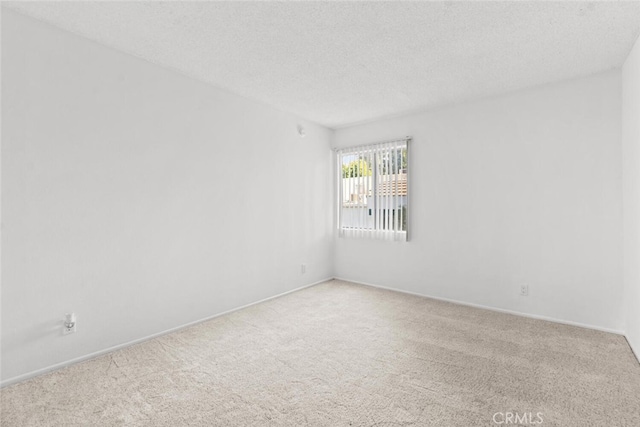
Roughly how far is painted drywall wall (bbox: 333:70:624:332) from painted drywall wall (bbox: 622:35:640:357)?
135mm

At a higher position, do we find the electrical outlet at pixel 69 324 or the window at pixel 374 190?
the window at pixel 374 190

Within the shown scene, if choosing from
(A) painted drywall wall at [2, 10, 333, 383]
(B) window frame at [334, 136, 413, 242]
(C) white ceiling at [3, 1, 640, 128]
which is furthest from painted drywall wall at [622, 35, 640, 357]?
(A) painted drywall wall at [2, 10, 333, 383]

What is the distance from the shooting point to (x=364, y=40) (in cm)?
248

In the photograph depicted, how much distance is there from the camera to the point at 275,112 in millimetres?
4152

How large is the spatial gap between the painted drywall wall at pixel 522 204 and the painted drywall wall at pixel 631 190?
0.44 ft

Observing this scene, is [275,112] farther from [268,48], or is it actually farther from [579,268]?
[579,268]

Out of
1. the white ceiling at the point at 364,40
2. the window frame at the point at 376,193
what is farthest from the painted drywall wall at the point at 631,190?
the window frame at the point at 376,193

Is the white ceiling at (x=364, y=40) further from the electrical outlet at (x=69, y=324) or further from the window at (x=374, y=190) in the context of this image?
the electrical outlet at (x=69, y=324)

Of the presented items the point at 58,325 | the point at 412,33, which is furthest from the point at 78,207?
the point at 412,33

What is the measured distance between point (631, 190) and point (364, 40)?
259 cm

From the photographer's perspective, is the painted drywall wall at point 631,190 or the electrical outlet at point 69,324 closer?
the electrical outlet at point 69,324

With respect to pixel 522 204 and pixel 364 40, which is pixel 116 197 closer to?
pixel 364 40

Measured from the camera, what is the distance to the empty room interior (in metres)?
2.09

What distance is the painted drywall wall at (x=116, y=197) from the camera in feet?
7.16
